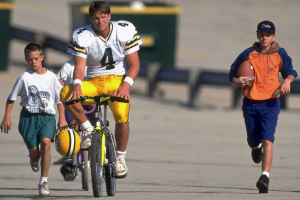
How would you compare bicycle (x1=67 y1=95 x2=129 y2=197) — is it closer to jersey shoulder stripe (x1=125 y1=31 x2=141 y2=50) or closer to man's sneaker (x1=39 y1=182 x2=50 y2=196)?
jersey shoulder stripe (x1=125 y1=31 x2=141 y2=50)

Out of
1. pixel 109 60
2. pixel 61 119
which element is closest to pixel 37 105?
Result: pixel 61 119

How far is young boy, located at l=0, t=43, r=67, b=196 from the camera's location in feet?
27.0

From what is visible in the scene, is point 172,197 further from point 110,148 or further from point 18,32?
point 18,32

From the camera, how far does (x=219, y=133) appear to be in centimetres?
1512

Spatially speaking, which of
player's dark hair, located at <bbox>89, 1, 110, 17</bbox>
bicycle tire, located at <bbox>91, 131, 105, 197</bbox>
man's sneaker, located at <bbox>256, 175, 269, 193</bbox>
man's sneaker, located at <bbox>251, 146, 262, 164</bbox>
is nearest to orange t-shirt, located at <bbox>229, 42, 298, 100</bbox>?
man's sneaker, located at <bbox>251, 146, 262, 164</bbox>

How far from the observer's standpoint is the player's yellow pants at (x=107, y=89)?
7.64 meters

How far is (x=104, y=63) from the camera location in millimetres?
7863

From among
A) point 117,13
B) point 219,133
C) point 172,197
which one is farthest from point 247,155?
point 117,13

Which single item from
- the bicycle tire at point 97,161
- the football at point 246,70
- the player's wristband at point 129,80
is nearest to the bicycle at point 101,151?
the bicycle tire at point 97,161

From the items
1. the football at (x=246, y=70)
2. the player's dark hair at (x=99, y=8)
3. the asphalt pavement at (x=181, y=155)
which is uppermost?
the player's dark hair at (x=99, y=8)

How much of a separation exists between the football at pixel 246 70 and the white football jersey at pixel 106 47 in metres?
1.33

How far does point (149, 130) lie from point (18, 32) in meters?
11.0

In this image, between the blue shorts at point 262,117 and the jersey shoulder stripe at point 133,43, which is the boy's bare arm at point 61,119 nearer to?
the jersey shoulder stripe at point 133,43

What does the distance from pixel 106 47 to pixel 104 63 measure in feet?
0.64
